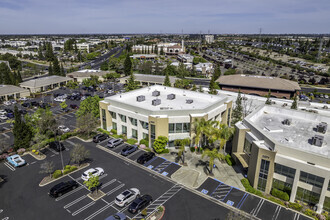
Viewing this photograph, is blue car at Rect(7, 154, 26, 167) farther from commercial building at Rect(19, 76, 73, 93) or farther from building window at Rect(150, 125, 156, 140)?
commercial building at Rect(19, 76, 73, 93)

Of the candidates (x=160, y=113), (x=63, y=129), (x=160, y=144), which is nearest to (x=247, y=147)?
(x=160, y=144)

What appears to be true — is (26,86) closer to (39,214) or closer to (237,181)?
(39,214)

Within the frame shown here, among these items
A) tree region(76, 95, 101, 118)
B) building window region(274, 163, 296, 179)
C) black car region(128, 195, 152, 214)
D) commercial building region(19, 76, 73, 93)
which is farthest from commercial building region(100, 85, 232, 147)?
commercial building region(19, 76, 73, 93)

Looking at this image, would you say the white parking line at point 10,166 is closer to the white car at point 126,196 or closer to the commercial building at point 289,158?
the white car at point 126,196

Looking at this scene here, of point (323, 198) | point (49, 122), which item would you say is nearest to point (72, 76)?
point (49, 122)

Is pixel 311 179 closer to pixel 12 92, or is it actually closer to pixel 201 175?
pixel 201 175

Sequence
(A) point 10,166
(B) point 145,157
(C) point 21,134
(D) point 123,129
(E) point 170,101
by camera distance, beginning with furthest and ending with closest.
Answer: (E) point 170,101
(D) point 123,129
(C) point 21,134
(B) point 145,157
(A) point 10,166

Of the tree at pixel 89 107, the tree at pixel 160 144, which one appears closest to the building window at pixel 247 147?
the tree at pixel 160 144
